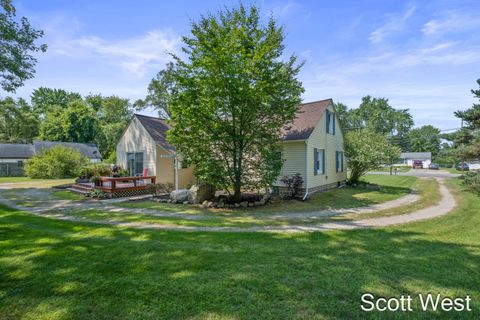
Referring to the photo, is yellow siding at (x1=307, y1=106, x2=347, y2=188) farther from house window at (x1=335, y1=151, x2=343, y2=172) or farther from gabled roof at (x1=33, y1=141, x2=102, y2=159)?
gabled roof at (x1=33, y1=141, x2=102, y2=159)

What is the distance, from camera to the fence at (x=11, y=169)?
3119 cm

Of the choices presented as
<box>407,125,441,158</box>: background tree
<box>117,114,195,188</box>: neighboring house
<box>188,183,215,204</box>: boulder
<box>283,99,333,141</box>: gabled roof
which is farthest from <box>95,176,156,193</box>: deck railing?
→ <box>407,125,441,158</box>: background tree

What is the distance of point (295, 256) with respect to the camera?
482 cm

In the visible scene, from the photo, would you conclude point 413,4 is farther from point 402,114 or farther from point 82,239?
point 402,114

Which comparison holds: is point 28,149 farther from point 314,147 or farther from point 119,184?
point 314,147

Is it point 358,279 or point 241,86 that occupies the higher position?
point 241,86

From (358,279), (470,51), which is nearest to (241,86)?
(358,279)

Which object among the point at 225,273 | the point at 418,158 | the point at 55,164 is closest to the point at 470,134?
the point at 225,273

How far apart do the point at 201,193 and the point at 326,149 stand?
8.62 metres

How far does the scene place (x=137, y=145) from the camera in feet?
56.9

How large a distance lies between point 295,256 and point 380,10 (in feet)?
33.8

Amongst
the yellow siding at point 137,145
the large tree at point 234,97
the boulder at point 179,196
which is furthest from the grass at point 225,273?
the yellow siding at point 137,145

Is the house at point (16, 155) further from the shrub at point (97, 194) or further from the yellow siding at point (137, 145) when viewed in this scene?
the shrub at point (97, 194)

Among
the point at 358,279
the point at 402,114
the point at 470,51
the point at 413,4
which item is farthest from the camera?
the point at 402,114
